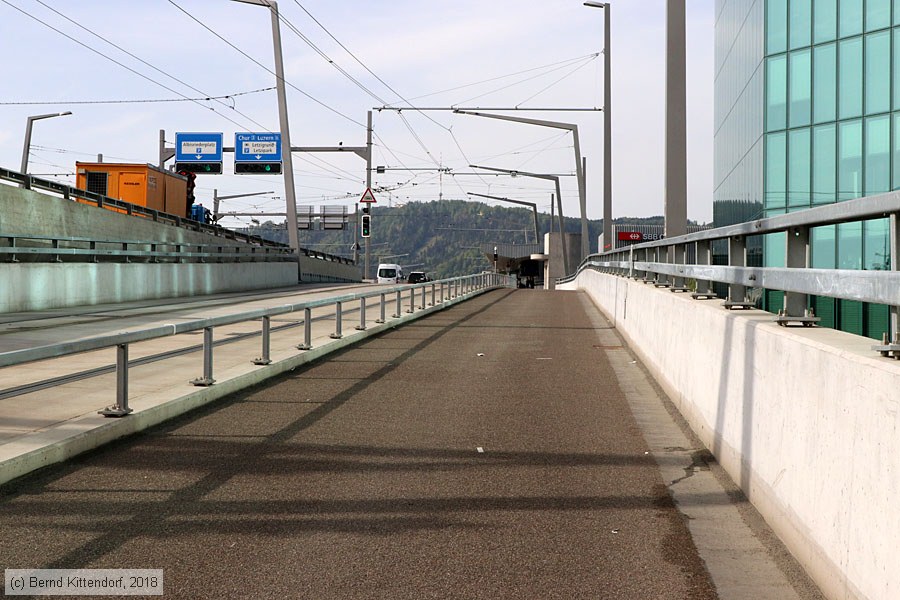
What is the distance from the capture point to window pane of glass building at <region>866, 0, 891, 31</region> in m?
32.7

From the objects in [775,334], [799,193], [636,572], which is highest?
[799,193]

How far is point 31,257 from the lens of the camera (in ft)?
82.3

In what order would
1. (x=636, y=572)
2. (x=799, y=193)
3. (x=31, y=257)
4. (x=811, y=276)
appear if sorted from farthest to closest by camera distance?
1. (x=799, y=193)
2. (x=31, y=257)
3. (x=811, y=276)
4. (x=636, y=572)

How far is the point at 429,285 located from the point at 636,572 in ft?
73.1

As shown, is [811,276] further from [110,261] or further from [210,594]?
[110,261]

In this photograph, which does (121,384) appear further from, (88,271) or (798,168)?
(798,168)

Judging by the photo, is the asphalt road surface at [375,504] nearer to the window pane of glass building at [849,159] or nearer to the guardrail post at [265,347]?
the guardrail post at [265,347]

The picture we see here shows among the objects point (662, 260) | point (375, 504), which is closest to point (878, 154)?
point (662, 260)

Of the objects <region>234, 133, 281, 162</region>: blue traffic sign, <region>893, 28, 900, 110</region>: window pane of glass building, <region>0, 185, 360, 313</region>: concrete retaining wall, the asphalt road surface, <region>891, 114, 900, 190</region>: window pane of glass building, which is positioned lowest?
the asphalt road surface

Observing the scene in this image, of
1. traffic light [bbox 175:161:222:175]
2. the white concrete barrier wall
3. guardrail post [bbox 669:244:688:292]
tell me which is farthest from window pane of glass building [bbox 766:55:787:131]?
traffic light [bbox 175:161:222:175]

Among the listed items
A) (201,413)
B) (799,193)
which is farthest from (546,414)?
(799,193)

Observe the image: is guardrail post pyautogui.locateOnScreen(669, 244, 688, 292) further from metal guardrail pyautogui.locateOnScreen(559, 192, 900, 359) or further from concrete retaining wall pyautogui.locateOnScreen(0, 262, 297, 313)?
concrete retaining wall pyautogui.locateOnScreen(0, 262, 297, 313)

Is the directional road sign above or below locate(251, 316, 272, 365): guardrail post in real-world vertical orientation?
above

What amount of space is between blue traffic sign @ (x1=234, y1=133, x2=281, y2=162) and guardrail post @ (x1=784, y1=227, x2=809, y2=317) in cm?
6185
